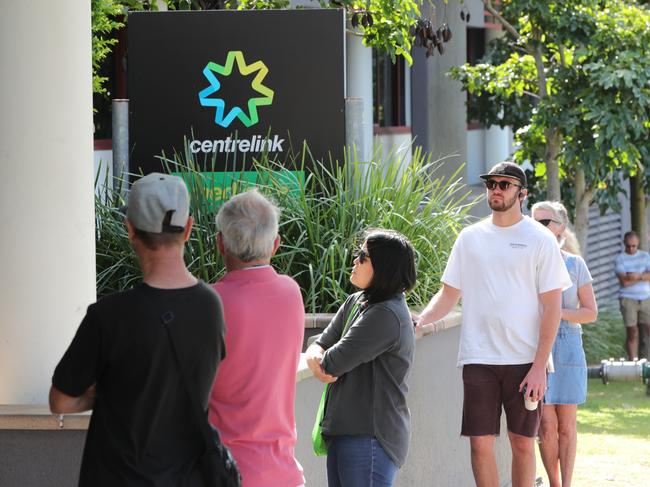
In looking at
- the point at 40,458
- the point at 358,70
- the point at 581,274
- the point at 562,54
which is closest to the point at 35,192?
the point at 40,458

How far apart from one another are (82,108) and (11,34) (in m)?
0.39

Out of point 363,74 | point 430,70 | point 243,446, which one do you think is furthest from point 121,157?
point 430,70

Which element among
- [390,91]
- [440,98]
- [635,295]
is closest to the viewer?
[440,98]

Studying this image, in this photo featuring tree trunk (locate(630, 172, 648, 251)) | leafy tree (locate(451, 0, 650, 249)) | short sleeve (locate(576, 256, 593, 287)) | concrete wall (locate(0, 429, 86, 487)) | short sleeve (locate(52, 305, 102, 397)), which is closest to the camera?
short sleeve (locate(52, 305, 102, 397))

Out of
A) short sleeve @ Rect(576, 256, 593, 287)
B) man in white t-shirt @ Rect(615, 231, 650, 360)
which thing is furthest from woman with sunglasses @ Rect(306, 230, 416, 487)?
man in white t-shirt @ Rect(615, 231, 650, 360)

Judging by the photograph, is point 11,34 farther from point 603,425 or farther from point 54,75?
point 603,425

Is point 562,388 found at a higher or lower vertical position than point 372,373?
lower

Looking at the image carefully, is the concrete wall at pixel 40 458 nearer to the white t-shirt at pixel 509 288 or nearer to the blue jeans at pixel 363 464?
the blue jeans at pixel 363 464

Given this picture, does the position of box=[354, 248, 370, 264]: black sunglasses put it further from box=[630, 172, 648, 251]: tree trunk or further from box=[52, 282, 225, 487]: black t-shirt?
box=[630, 172, 648, 251]: tree trunk

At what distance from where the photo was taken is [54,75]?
4914 mm

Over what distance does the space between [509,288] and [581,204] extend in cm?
1095

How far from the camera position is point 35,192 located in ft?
16.0

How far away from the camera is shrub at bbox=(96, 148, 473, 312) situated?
7773 mm

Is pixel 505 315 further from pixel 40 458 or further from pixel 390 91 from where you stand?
pixel 390 91
